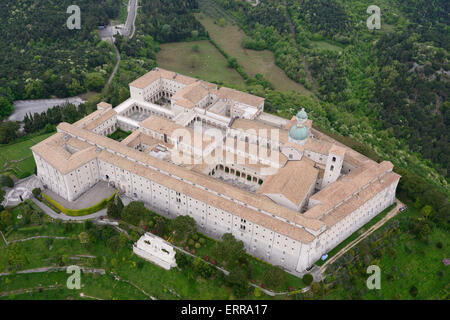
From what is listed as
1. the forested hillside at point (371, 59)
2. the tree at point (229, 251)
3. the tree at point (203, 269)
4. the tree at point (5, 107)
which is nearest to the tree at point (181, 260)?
the tree at point (203, 269)

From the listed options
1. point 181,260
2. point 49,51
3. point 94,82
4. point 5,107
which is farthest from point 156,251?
point 49,51

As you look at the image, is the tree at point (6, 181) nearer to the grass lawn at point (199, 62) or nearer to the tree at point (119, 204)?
the tree at point (119, 204)

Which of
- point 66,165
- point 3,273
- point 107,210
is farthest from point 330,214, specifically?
point 3,273

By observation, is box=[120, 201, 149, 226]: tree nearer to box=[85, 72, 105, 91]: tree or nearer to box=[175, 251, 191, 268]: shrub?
box=[175, 251, 191, 268]: shrub

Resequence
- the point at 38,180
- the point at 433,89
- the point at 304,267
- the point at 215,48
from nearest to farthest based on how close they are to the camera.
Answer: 1. the point at 304,267
2. the point at 38,180
3. the point at 433,89
4. the point at 215,48

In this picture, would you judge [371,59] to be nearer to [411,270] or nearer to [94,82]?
[411,270]

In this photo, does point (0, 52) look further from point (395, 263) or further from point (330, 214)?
point (395, 263)
